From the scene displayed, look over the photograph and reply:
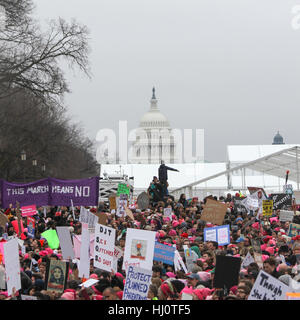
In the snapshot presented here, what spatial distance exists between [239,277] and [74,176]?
208ft

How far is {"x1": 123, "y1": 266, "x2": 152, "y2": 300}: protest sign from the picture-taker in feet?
32.7

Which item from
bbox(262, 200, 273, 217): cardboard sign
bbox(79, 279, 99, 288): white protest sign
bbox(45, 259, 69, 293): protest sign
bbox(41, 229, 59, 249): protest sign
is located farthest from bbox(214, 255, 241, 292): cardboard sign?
bbox(262, 200, 273, 217): cardboard sign

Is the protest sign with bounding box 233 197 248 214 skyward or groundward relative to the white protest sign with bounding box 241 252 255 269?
skyward

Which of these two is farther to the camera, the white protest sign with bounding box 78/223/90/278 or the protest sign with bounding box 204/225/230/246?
the protest sign with bounding box 204/225/230/246

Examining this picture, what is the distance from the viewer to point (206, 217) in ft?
72.4

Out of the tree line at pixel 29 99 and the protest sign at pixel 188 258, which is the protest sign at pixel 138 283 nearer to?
the protest sign at pixel 188 258

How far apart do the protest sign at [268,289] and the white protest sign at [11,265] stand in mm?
3373

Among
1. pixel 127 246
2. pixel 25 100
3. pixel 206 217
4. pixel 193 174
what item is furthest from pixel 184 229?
pixel 193 174

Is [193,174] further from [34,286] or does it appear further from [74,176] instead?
[34,286]

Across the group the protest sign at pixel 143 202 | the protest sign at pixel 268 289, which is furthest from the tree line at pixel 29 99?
the protest sign at pixel 268 289

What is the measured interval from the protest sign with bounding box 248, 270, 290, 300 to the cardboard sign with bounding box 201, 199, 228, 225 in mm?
13079

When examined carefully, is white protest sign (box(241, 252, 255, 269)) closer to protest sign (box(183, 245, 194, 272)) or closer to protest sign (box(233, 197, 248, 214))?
protest sign (box(183, 245, 194, 272))

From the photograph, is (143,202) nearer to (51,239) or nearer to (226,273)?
(51,239)

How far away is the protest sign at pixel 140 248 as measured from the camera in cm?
1224
